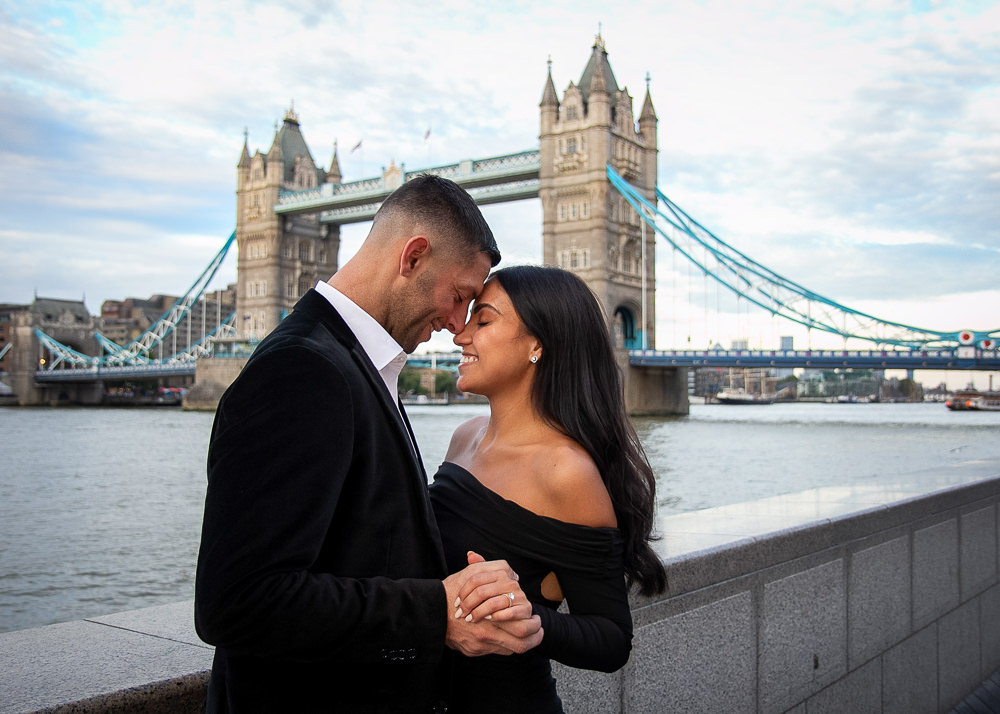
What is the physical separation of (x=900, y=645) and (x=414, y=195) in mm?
2240

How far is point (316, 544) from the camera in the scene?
99 cm

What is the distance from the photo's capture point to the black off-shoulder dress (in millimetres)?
1289

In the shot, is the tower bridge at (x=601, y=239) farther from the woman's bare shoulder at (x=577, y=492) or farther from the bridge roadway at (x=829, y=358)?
the woman's bare shoulder at (x=577, y=492)

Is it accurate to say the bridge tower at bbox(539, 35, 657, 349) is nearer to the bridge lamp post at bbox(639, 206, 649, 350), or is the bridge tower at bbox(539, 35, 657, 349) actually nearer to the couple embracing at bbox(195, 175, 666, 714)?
the bridge lamp post at bbox(639, 206, 649, 350)

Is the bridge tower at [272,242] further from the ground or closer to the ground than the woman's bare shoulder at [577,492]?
further from the ground

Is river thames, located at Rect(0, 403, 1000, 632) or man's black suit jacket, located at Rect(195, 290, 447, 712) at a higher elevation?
man's black suit jacket, located at Rect(195, 290, 447, 712)

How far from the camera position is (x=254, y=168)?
153 ft

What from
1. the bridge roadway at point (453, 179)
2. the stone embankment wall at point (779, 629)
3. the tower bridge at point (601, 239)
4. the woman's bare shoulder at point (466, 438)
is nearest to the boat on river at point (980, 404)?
the tower bridge at point (601, 239)

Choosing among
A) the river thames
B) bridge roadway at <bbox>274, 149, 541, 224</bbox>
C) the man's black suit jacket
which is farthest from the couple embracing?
bridge roadway at <bbox>274, 149, 541, 224</bbox>

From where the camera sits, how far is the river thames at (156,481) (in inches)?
277

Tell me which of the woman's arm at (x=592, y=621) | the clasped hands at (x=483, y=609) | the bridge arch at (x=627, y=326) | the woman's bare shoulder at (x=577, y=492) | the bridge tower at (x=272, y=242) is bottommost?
the woman's arm at (x=592, y=621)

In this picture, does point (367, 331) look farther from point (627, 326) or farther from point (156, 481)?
point (627, 326)

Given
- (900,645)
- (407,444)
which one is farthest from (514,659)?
(900,645)

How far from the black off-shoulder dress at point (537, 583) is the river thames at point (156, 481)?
2.31 meters
